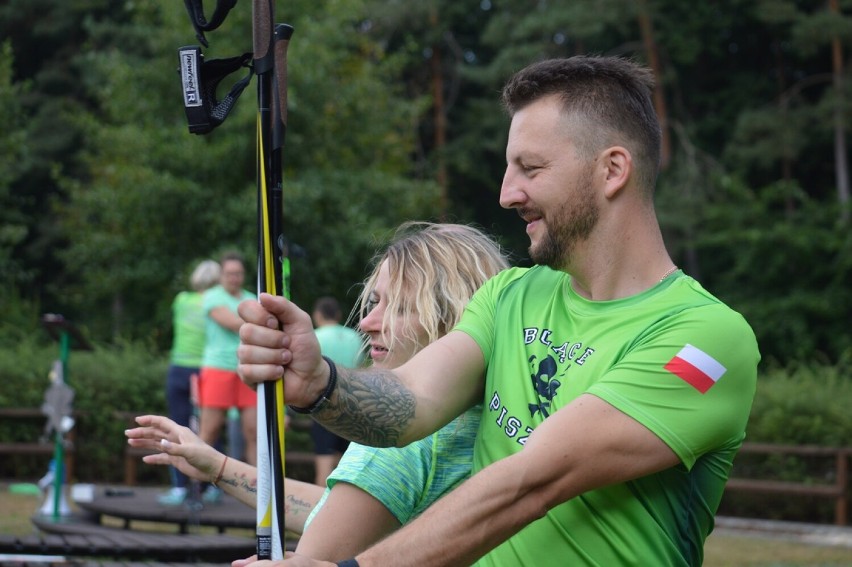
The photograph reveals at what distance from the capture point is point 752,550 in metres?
10.2

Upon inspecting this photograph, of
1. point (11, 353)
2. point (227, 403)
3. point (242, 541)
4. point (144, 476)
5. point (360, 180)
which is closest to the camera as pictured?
point (242, 541)

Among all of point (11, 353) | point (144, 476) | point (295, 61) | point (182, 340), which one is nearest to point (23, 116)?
point (295, 61)

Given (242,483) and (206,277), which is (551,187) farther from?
(206,277)

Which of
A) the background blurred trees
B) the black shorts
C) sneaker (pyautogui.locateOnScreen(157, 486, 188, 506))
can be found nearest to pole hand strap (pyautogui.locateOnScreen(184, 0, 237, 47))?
the black shorts

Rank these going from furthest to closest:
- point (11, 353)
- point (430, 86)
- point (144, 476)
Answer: point (430, 86) → point (11, 353) → point (144, 476)

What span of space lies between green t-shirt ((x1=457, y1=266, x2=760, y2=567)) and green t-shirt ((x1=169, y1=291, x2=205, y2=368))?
796 centimetres

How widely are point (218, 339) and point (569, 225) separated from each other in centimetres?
761

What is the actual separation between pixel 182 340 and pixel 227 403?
912mm

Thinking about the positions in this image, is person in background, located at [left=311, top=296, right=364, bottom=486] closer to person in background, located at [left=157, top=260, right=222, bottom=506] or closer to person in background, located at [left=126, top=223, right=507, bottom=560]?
person in background, located at [left=157, top=260, right=222, bottom=506]

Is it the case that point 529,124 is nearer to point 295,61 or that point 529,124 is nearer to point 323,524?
point 323,524

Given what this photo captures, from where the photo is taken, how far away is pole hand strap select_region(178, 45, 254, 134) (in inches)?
83.4

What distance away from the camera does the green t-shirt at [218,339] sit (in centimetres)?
971

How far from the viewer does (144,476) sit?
14.5 meters

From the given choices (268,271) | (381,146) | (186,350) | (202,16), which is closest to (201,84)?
(202,16)
